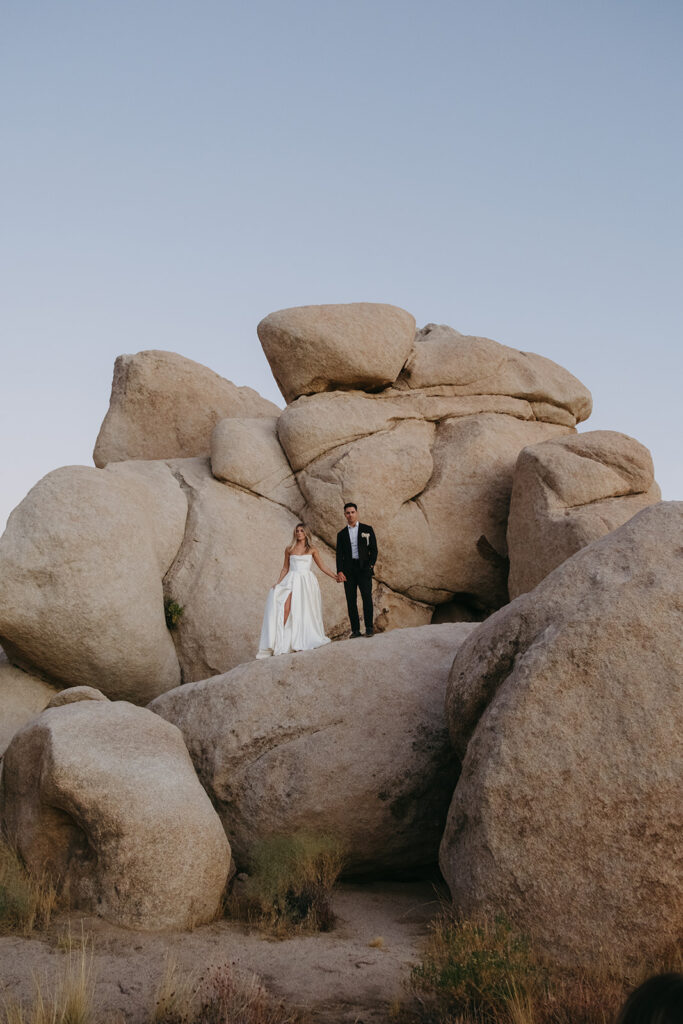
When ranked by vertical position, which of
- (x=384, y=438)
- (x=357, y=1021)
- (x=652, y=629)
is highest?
(x=384, y=438)

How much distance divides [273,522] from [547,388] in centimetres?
699

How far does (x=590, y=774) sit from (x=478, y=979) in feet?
6.04

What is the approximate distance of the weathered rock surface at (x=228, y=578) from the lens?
16.2m

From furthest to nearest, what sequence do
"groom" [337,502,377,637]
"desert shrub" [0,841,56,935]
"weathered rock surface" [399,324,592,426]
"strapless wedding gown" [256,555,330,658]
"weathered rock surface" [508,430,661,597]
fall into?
"weathered rock surface" [399,324,592,426] → "weathered rock surface" [508,430,661,597] → "groom" [337,502,377,637] → "strapless wedding gown" [256,555,330,658] → "desert shrub" [0,841,56,935]

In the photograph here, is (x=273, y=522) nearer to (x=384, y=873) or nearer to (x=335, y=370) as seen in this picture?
(x=335, y=370)

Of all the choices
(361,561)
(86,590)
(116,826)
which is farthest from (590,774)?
(86,590)

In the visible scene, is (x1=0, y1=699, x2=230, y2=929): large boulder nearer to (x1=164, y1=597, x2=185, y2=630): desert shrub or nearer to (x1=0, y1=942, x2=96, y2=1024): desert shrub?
(x1=0, y1=942, x2=96, y2=1024): desert shrub

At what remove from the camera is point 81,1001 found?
19.3 ft

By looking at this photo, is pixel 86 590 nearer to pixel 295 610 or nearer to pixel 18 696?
pixel 18 696

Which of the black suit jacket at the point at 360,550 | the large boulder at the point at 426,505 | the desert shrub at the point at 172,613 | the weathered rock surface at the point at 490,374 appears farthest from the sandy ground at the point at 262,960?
the weathered rock surface at the point at 490,374

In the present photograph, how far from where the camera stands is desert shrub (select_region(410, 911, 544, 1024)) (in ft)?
19.9

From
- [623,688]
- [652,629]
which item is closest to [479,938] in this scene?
[623,688]

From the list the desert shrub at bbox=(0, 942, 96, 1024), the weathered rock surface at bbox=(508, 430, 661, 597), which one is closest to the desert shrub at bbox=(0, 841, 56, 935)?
the desert shrub at bbox=(0, 942, 96, 1024)

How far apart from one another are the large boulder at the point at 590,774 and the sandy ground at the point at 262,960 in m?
0.98
